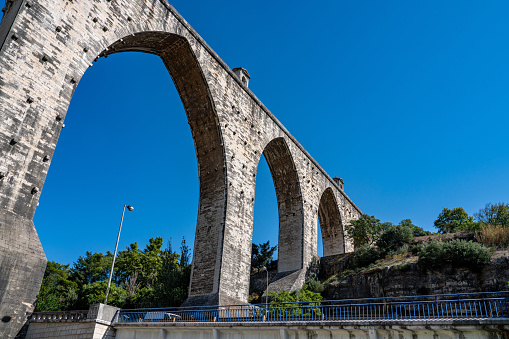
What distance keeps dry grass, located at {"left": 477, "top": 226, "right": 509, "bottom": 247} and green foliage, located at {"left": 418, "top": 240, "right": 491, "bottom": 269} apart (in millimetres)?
2257

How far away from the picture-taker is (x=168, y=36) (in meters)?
15.5

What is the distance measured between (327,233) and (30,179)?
892 inches

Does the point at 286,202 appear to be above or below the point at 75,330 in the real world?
above

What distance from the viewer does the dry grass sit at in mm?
17578

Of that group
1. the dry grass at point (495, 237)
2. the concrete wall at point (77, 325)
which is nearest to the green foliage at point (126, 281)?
the concrete wall at point (77, 325)

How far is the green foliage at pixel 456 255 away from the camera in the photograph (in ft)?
50.6

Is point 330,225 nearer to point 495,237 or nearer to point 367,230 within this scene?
point 367,230

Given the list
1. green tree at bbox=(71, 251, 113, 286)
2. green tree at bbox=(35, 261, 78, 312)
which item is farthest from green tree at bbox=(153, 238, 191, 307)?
green tree at bbox=(71, 251, 113, 286)

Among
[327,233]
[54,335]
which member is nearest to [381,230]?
[327,233]

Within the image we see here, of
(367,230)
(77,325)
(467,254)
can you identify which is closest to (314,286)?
(467,254)

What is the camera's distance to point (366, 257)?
20.2m

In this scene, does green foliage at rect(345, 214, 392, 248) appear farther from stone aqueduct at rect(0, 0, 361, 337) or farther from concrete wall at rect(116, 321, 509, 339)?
concrete wall at rect(116, 321, 509, 339)

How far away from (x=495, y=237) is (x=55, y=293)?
1004 inches

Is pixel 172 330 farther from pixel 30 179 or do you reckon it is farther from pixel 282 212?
pixel 282 212
